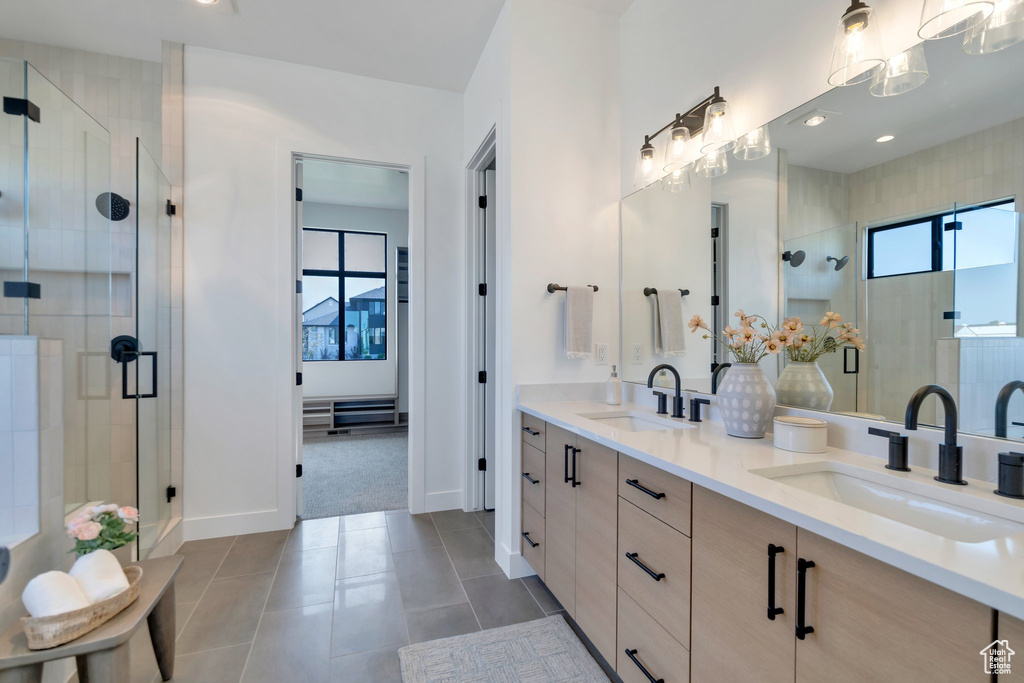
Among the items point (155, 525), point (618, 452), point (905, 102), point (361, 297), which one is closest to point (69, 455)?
point (155, 525)

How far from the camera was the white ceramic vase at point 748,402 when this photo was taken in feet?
4.86

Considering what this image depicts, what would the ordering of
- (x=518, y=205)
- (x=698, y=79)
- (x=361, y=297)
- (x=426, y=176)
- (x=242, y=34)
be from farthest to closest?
(x=361, y=297), (x=426, y=176), (x=242, y=34), (x=518, y=205), (x=698, y=79)

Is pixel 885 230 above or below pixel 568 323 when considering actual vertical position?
above

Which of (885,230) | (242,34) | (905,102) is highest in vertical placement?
(242,34)

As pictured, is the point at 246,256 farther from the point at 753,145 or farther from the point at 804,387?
the point at 804,387

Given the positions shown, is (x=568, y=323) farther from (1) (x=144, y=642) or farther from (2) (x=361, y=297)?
(2) (x=361, y=297)

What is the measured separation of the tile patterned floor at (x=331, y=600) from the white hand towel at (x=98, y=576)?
20.6 inches

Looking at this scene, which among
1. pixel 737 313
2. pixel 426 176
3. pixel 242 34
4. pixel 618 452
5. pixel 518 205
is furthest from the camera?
pixel 426 176

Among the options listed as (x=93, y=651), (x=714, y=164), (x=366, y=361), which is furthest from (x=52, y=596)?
(x=366, y=361)

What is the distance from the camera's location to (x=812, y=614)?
2.74 ft

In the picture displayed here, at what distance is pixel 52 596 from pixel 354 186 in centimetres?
471

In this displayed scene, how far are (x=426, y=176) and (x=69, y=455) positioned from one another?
7.93 feet

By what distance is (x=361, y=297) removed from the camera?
6109mm

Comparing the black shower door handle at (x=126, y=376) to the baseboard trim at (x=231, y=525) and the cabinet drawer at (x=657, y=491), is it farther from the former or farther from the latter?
the cabinet drawer at (x=657, y=491)
